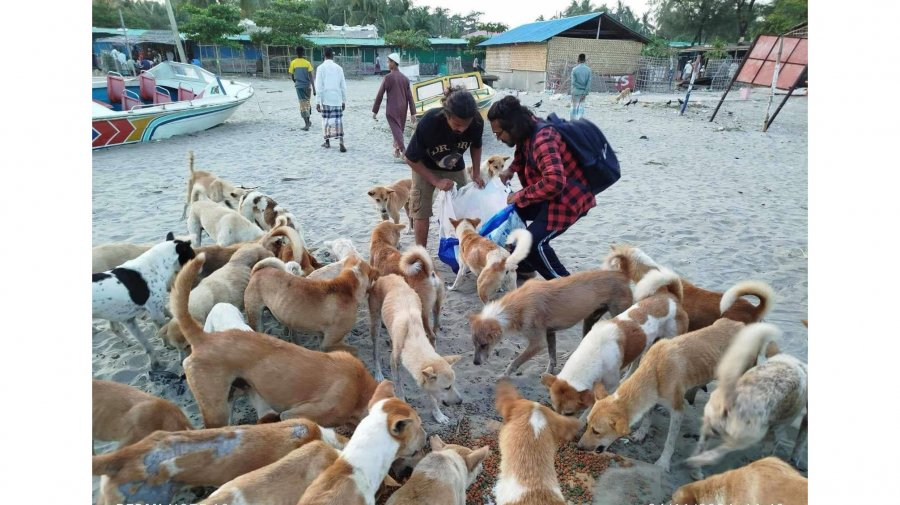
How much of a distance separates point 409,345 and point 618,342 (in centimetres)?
153

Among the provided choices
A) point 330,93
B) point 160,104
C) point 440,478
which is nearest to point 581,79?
point 330,93

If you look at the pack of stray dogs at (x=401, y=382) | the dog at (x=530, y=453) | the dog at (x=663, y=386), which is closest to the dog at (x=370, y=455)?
the pack of stray dogs at (x=401, y=382)

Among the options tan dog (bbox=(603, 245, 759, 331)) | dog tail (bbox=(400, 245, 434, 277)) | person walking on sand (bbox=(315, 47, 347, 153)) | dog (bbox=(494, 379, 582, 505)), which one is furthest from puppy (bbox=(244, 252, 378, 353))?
person walking on sand (bbox=(315, 47, 347, 153))

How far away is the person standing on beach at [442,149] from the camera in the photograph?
15.4ft

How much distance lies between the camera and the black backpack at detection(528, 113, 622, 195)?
4320mm

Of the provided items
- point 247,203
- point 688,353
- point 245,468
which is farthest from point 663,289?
point 247,203

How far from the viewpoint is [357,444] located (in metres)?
2.32

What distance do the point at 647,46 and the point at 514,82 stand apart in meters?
10.9

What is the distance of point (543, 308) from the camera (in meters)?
3.84

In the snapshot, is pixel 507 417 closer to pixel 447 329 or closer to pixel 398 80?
pixel 447 329

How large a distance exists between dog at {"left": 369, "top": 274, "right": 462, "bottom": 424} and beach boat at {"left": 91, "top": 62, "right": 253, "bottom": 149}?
1107 centimetres

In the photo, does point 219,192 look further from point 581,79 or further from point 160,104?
point 581,79

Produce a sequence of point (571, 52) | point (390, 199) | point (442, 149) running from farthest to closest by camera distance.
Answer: point (571, 52)
point (390, 199)
point (442, 149)
